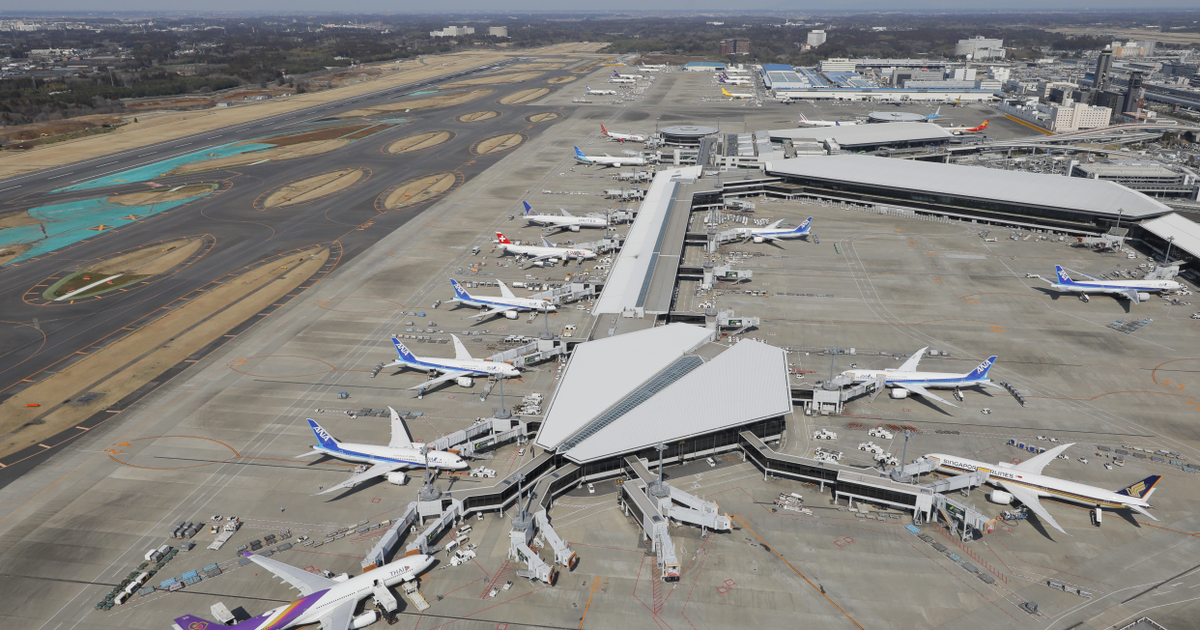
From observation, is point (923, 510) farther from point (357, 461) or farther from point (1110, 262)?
point (1110, 262)

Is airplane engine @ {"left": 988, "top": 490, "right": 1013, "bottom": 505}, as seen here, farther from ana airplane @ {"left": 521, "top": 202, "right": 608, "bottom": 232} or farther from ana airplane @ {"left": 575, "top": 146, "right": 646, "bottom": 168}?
ana airplane @ {"left": 575, "top": 146, "right": 646, "bottom": 168}

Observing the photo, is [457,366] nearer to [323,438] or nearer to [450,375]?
[450,375]

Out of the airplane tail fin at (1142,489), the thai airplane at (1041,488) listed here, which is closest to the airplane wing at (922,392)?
the thai airplane at (1041,488)

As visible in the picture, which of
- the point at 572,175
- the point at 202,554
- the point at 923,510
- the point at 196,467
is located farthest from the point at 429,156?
the point at 923,510

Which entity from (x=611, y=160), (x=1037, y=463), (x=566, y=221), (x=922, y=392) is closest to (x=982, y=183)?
(x=566, y=221)

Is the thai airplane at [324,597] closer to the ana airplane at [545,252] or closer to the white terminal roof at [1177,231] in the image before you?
the ana airplane at [545,252]
